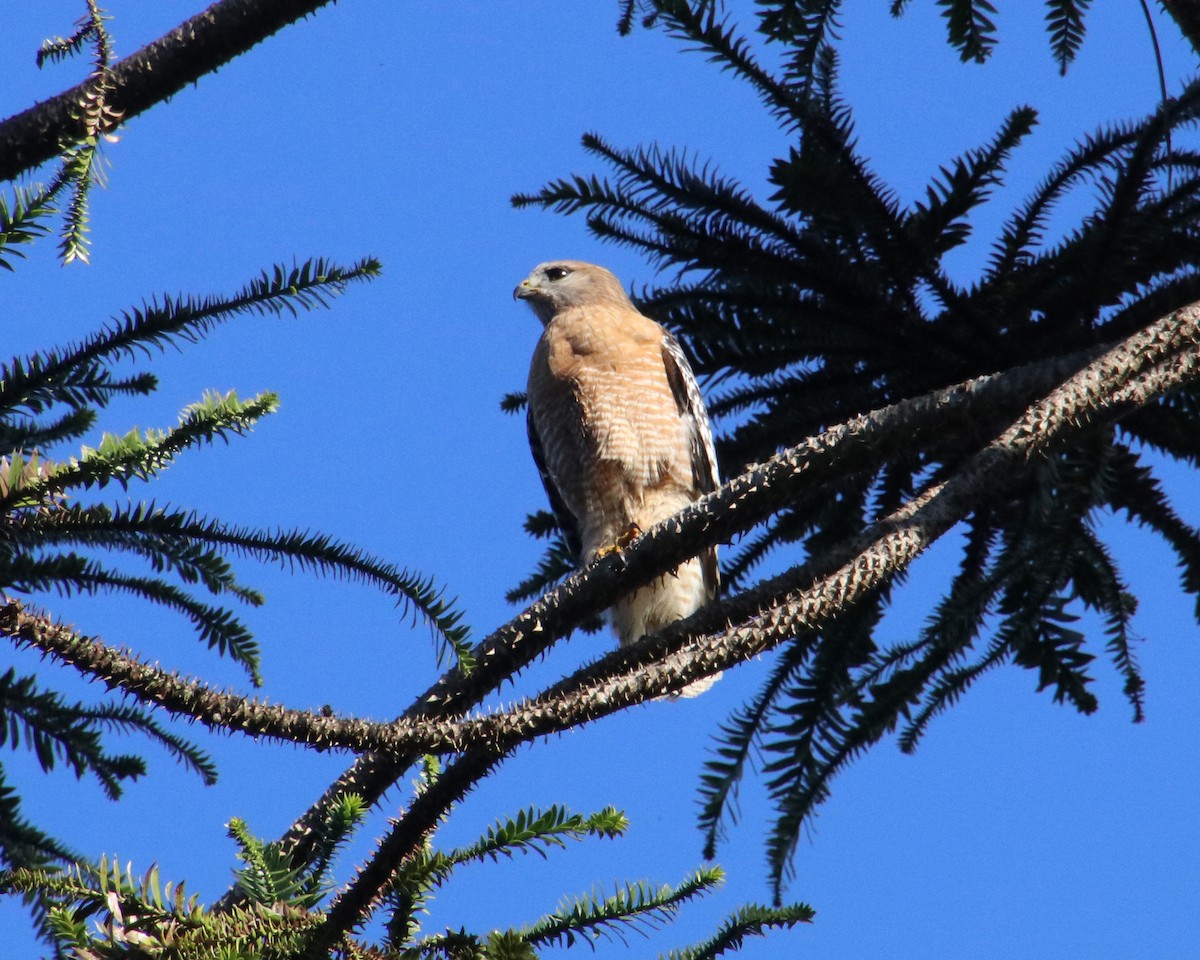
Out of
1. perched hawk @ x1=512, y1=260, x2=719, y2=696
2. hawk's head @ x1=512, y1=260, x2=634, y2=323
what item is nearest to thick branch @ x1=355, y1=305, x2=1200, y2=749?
perched hawk @ x1=512, y1=260, x2=719, y2=696

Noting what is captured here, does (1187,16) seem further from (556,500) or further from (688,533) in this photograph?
(556,500)

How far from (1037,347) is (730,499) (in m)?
2.03

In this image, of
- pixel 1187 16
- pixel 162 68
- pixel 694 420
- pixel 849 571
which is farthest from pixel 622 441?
pixel 849 571

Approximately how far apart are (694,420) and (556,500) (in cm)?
87

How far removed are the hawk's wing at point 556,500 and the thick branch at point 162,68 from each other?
93.9 inches

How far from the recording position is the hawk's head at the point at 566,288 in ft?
21.9

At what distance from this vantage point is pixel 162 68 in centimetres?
355

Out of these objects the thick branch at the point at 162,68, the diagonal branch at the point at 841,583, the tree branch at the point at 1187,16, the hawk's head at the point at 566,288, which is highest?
the hawk's head at the point at 566,288

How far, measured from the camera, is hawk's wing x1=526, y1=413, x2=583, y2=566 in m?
5.64

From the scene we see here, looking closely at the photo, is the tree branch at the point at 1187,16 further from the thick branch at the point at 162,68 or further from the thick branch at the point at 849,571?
the thick branch at the point at 162,68

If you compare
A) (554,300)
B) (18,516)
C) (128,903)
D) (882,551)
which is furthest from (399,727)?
(554,300)

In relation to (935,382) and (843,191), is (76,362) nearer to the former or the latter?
(843,191)

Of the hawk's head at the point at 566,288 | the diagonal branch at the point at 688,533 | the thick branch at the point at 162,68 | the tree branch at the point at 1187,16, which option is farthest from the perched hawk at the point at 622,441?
the diagonal branch at the point at 688,533

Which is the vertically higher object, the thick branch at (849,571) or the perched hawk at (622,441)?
the perched hawk at (622,441)
